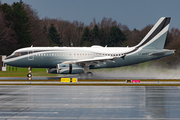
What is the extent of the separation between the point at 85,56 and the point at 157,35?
11.9 meters

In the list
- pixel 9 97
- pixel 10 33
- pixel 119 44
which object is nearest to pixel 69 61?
pixel 9 97

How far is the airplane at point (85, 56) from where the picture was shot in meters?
41.7

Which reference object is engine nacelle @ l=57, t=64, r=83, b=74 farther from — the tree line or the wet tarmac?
the tree line

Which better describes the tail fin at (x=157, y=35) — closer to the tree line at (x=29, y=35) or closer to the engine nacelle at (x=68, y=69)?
the engine nacelle at (x=68, y=69)

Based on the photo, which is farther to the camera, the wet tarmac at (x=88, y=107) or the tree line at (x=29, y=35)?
the tree line at (x=29, y=35)

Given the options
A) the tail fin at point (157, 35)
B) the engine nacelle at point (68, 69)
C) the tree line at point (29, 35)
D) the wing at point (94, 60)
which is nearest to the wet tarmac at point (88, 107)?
the engine nacelle at point (68, 69)

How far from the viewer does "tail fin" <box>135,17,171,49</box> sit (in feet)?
148

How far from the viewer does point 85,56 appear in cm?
4400

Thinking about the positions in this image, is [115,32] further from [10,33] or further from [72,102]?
[72,102]

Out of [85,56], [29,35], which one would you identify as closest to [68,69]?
[85,56]

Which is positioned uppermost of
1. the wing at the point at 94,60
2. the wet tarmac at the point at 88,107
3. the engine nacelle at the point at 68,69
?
the wing at the point at 94,60

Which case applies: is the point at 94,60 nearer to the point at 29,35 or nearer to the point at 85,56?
the point at 85,56

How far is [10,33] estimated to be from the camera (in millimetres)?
83812

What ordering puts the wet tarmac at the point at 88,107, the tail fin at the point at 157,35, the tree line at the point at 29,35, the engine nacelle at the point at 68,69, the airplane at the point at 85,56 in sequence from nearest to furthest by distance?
1. the wet tarmac at the point at 88,107
2. the engine nacelle at the point at 68,69
3. the airplane at the point at 85,56
4. the tail fin at the point at 157,35
5. the tree line at the point at 29,35
